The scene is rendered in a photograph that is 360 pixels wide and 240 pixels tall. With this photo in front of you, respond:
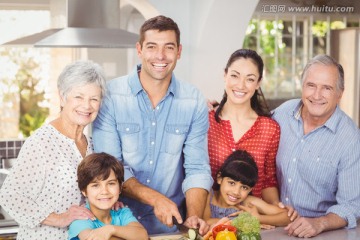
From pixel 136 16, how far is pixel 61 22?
0.83 m

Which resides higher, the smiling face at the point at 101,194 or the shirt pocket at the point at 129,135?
the shirt pocket at the point at 129,135

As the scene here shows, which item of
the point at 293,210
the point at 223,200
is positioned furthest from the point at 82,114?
the point at 293,210

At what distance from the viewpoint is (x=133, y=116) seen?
3043 millimetres

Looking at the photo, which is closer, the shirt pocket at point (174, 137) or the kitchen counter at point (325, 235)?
the kitchen counter at point (325, 235)

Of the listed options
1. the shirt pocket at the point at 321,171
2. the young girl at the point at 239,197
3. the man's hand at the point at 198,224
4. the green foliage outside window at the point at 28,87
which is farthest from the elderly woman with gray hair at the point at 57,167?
the green foliage outside window at the point at 28,87

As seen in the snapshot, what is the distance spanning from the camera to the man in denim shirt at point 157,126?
298cm

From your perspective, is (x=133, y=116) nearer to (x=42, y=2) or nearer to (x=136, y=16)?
(x=136, y=16)

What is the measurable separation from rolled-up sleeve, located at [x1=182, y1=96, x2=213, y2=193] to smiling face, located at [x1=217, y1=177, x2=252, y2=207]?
8cm

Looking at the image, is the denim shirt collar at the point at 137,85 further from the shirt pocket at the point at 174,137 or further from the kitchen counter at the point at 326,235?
the kitchen counter at the point at 326,235

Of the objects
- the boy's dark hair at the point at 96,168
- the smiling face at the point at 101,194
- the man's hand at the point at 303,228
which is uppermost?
the boy's dark hair at the point at 96,168

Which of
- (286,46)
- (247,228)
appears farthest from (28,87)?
(247,228)

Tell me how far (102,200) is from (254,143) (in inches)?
34.7

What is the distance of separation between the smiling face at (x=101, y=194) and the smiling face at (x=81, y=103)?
9.7 inches

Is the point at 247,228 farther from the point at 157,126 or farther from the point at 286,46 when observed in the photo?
the point at 286,46
